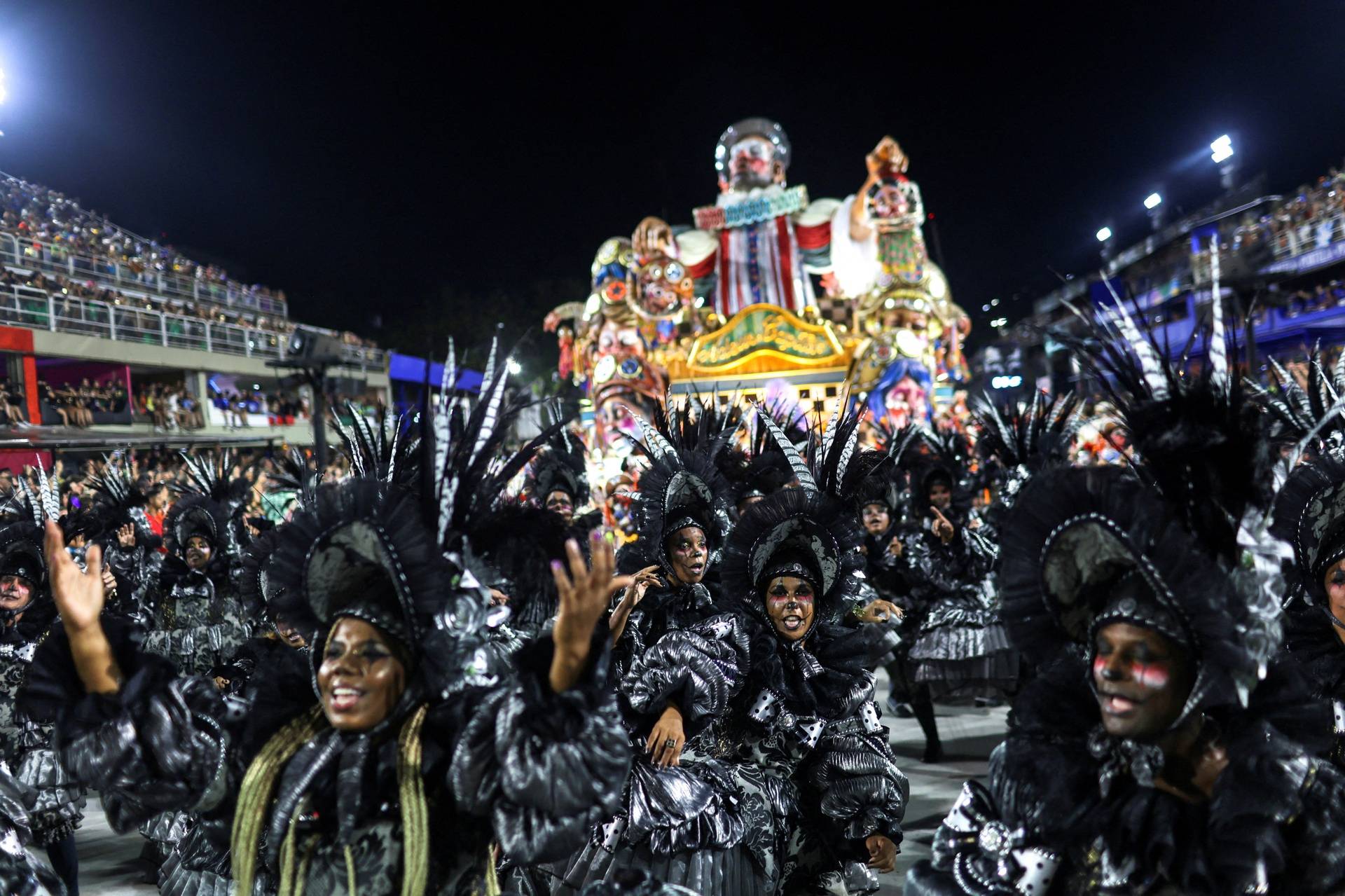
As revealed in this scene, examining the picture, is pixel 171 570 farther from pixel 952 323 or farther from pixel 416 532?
pixel 952 323

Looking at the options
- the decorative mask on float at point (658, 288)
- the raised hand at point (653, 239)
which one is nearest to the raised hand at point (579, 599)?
the decorative mask on float at point (658, 288)

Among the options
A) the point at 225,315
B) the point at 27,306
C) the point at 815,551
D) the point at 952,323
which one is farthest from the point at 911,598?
the point at 225,315

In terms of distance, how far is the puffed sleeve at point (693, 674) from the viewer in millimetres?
3674

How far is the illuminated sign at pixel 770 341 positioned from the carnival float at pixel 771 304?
3cm

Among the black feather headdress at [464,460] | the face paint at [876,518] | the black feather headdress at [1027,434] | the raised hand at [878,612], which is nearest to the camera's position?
the black feather headdress at [464,460]

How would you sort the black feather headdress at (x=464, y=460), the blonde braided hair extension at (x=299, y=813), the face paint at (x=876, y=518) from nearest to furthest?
the blonde braided hair extension at (x=299, y=813)
the black feather headdress at (x=464, y=460)
the face paint at (x=876, y=518)

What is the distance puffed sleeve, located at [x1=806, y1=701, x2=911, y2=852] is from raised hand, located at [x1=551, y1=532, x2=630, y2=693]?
6.45ft

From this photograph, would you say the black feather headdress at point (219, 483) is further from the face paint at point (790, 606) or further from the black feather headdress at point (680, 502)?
the face paint at point (790, 606)

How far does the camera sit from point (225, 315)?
94.5ft

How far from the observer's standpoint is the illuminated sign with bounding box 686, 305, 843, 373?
61.2ft

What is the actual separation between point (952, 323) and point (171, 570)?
1501 centimetres

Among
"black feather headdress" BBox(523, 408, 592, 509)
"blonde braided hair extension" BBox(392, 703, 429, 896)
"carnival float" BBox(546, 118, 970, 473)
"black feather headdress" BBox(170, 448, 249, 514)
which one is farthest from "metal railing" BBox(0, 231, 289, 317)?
"blonde braided hair extension" BBox(392, 703, 429, 896)

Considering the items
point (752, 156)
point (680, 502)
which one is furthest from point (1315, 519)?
point (752, 156)

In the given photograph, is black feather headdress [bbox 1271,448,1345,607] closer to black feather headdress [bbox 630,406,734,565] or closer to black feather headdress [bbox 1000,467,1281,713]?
black feather headdress [bbox 1000,467,1281,713]
